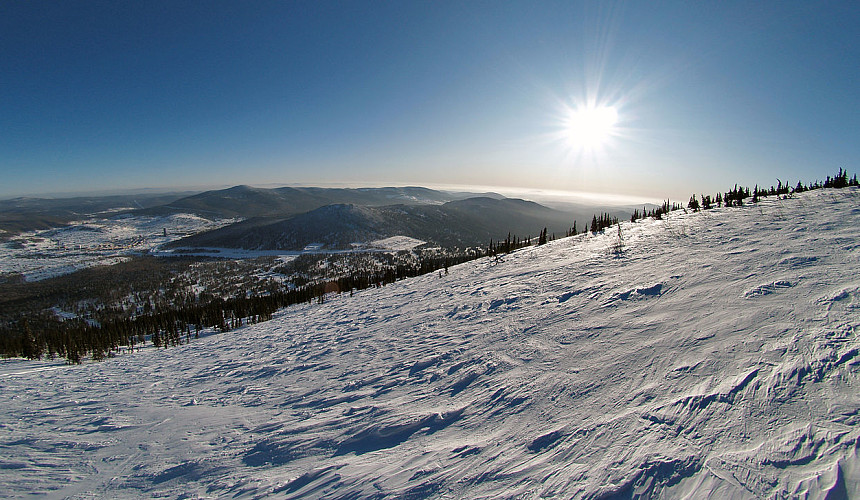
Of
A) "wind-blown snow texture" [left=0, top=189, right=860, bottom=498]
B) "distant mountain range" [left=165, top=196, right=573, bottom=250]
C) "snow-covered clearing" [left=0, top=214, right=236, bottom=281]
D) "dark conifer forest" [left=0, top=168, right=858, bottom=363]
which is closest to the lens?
"wind-blown snow texture" [left=0, top=189, right=860, bottom=498]

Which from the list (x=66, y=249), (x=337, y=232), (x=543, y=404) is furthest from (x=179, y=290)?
(x=66, y=249)

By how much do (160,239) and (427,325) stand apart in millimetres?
237448

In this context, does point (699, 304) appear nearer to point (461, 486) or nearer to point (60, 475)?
point (461, 486)

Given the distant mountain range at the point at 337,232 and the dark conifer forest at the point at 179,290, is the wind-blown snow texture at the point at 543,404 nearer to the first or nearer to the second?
the dark conifer forest at the point at 179,290

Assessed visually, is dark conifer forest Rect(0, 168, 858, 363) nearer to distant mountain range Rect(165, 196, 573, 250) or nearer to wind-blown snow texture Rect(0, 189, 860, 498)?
wind-blown snow texture Rect(0, 189, 860, 498)

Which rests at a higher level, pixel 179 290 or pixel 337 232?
pixel 337 232

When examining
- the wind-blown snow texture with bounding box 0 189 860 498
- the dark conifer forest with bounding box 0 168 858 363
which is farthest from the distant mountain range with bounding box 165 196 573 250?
the wind-blown snow texture with bounding box 0 189 860 498

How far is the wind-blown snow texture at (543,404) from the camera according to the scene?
9.06 ft

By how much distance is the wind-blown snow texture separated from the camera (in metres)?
2.76

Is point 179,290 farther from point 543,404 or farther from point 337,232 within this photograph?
point 543,404

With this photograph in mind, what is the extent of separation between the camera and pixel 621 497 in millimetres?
2539

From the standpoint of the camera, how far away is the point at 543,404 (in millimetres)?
4020

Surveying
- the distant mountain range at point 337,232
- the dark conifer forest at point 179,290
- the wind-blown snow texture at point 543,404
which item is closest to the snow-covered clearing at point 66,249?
the dark conifer forest at point 179,290

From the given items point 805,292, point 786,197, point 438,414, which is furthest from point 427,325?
point 786,197
